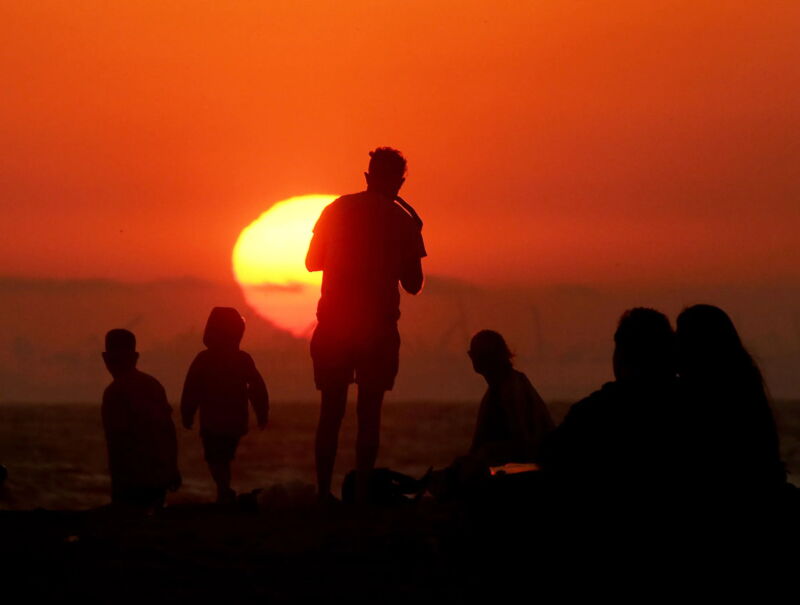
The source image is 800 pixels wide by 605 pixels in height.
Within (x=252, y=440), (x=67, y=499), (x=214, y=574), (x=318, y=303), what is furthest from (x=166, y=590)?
(x=252, y=440)

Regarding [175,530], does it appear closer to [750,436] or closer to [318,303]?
[318,303]

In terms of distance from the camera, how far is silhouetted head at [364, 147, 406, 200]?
30.3 ft

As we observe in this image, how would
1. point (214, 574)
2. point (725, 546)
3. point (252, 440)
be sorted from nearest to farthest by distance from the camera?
point (725, 546), point (214, 574), point (252, 440)

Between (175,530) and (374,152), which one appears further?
(374,152)

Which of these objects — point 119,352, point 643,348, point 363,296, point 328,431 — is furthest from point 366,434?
point 643,348

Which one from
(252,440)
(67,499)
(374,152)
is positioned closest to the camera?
(374,152)

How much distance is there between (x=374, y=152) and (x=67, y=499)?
40.1 metres

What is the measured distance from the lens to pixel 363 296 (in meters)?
9.15

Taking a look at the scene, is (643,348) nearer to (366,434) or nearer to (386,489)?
(366,434)

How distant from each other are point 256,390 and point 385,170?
2.49m

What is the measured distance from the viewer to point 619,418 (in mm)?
6148

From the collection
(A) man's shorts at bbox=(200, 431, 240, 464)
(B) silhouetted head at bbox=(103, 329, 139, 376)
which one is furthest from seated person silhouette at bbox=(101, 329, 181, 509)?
(A) man's shorts at bbox=(200, 431, 240, 464)

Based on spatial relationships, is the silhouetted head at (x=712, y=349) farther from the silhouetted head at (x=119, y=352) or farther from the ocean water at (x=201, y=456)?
the ocean water at (x=201, y=456)

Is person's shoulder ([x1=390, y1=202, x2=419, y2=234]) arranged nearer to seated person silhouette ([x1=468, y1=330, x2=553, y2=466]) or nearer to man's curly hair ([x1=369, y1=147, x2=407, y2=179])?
man's curly hair ([x1=369, y1=147, x2=407, y2=179])
